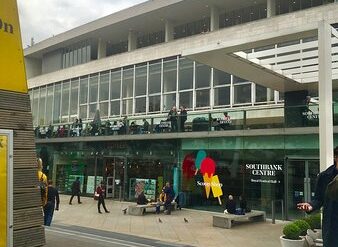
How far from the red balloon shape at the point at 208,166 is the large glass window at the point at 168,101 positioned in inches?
295

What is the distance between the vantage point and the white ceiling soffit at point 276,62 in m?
15.0

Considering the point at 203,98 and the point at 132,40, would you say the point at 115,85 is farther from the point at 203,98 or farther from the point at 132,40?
the point at 203,98

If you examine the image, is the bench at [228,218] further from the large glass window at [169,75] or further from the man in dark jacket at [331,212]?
the man in dark jacket at [331,212]

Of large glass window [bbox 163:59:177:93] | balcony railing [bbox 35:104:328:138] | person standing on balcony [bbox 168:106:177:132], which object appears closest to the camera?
balcony railing [bbox 35:104:328:138]

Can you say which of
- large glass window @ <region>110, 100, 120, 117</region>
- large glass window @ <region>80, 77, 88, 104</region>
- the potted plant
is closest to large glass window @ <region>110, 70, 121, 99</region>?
large glass window @ <region>110, 100, 120, 117</region>

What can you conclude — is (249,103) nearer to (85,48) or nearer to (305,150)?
(305,150)

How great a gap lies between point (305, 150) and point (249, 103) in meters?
7.33

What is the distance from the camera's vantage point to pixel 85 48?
126 feet

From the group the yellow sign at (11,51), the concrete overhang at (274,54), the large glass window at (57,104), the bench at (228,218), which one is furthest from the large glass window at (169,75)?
the yellow sign at (11,51)

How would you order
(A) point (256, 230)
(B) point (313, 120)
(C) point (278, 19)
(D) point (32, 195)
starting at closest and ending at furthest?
(D) point (32, 195) → (A) point (256, 230) → (B) point (313, 120) → (C) point (278, 19)

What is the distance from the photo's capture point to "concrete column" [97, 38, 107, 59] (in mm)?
37906

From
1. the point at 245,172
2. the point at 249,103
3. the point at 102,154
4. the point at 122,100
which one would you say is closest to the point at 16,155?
the point at 245,172

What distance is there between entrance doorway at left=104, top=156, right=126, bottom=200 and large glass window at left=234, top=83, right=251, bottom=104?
290 inches

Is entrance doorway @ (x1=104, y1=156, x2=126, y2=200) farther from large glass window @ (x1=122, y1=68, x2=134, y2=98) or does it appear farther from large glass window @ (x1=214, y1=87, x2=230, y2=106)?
large glass window @ (x1=214, y1=87, x2=230, y2=106)
